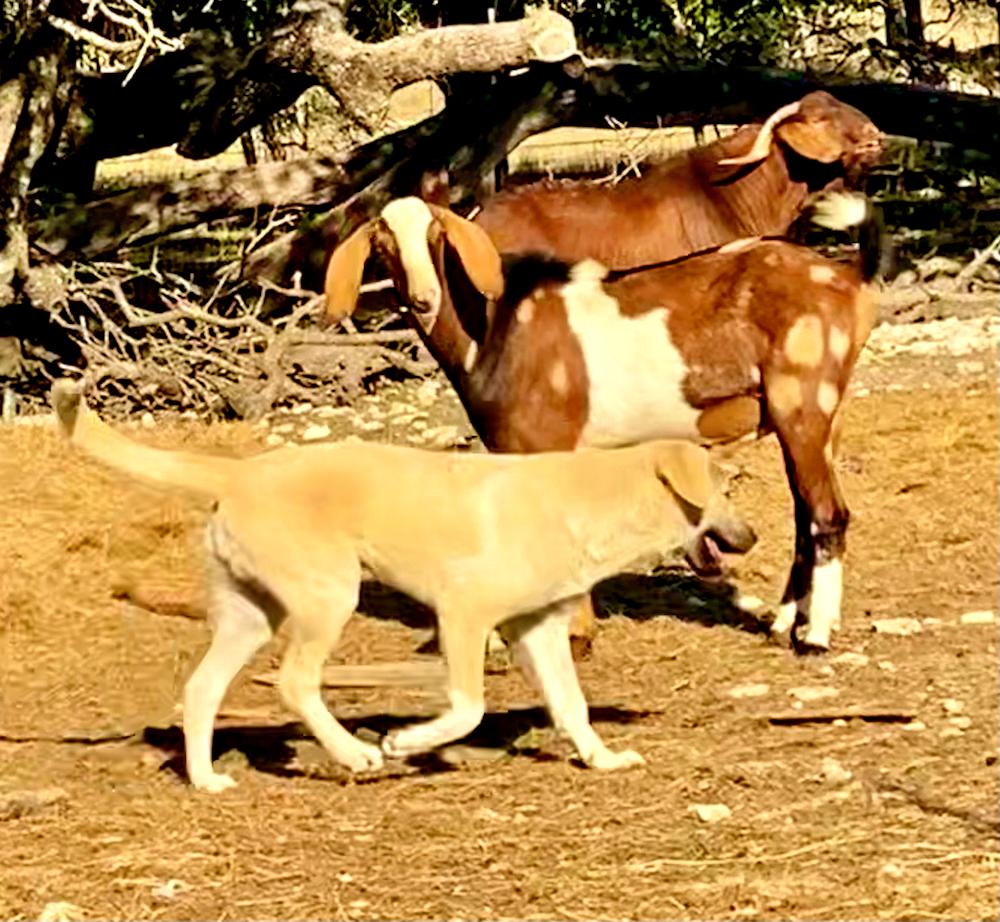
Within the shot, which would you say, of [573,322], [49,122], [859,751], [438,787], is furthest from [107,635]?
[49,122]

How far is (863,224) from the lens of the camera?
8.31 m

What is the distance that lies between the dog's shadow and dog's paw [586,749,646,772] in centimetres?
19

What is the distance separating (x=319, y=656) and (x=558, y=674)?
637 mm

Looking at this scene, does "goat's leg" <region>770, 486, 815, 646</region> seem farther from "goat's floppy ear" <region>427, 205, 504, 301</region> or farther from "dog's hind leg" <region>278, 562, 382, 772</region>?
"dog's hind leg" <region>278, 562, 382, 772</region>

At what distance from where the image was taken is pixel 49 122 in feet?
44.1

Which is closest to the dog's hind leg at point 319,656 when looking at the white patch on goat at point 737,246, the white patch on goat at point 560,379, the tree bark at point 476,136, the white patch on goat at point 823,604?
the white patch on goat at point 560,379

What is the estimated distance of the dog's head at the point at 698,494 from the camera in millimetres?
6414

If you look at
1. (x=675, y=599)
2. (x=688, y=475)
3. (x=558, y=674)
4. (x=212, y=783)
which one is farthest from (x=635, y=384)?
(x=212, y=783)

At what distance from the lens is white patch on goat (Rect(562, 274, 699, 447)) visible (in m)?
8.16

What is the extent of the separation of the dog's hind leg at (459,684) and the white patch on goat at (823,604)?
201cm

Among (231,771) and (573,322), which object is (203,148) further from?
(231,771)

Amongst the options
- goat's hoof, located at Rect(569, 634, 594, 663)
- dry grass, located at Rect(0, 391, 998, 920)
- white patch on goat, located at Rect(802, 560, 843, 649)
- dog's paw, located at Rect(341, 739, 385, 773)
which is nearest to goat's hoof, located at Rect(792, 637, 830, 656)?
white patch on goat, located at Rect(802, 560, 843, 649)

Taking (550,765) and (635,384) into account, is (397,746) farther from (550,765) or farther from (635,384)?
(635,384)

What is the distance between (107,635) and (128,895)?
3351mm
